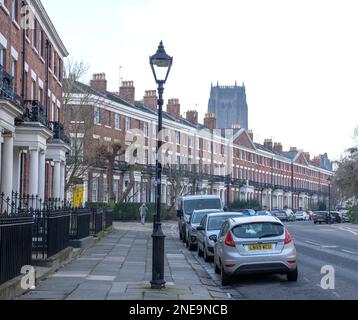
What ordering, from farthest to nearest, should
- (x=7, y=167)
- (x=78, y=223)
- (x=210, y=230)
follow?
(x=7, y=167), (x=78, y=223), (x=210, y=230)

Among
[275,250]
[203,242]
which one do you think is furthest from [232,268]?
[203,242]

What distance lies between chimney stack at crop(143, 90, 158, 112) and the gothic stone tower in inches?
4383

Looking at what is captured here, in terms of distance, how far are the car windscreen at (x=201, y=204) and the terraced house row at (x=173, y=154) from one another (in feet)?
42.4

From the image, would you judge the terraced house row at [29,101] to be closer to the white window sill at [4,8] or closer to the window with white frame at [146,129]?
the white window sill at [4,8]

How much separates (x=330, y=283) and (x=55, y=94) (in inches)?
1094

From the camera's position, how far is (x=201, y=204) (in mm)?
34375

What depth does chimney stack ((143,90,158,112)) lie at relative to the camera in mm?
71812

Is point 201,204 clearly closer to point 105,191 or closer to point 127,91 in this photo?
point 105,191

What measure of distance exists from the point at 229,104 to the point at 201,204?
153 metres

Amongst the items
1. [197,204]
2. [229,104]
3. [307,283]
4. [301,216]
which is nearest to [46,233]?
[307,283]

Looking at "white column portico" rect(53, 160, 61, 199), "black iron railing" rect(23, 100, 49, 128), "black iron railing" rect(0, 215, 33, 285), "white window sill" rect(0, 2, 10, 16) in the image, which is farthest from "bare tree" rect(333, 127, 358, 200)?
"black iron railing" rect(0, 215, 33, 285)
